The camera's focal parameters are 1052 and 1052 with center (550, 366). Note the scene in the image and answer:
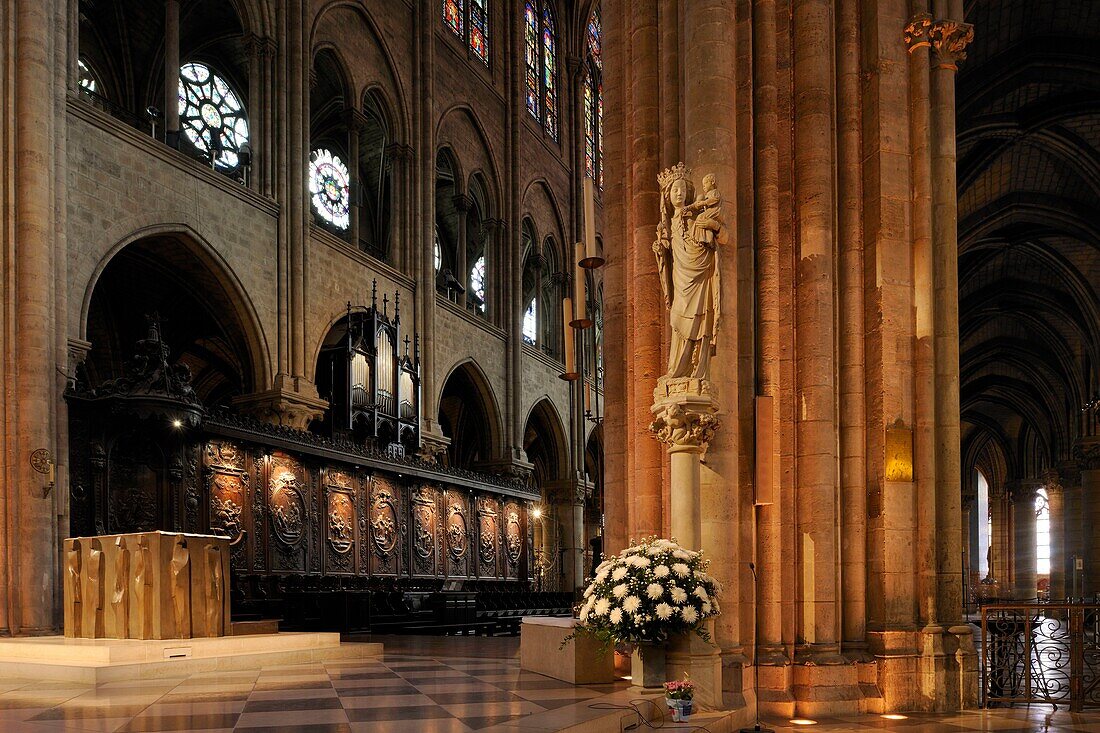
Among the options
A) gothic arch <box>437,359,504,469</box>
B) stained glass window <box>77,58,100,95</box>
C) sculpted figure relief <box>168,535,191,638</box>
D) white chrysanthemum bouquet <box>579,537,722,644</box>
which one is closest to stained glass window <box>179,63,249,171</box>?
stained glass window <box>77,58,100,95</box>

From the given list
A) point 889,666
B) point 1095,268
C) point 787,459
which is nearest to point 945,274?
point 787,459

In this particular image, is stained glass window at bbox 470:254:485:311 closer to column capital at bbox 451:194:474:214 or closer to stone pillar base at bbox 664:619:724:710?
column capital at bbox 451:194:474:214

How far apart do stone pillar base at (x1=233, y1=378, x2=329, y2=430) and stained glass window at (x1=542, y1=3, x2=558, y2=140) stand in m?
17.9

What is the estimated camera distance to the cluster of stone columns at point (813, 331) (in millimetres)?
10250

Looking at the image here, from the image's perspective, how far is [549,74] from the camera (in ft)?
119

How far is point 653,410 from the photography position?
31.1 feet

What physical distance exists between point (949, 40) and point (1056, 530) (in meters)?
36.9

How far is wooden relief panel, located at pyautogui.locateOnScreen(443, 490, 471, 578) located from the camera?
25641mm

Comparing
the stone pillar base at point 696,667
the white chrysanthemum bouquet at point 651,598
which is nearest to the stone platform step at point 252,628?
the white chrysanthemum bouquet at point 651,598

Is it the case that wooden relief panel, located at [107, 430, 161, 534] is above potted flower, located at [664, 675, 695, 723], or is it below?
above

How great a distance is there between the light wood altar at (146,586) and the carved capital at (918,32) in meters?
9.76

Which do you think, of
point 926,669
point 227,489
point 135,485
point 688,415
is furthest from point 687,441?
point 227,489

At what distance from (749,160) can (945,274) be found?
3.29 m

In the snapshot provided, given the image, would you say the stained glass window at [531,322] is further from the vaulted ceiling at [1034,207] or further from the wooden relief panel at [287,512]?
the wooden relief panel at [287,512]
